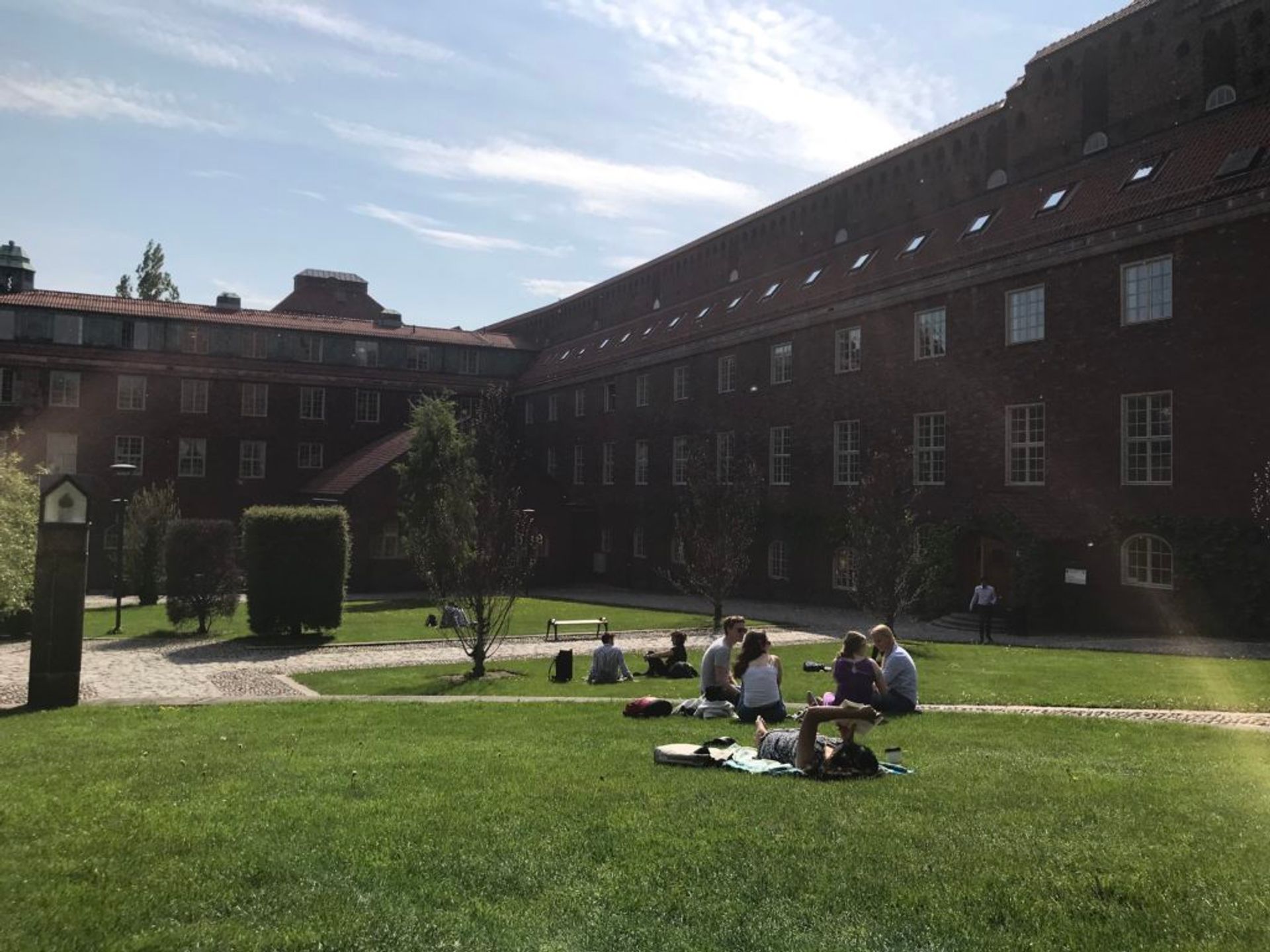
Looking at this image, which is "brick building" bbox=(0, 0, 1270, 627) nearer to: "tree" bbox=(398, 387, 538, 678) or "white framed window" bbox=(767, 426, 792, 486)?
"white framed window" bbox=(767, 426, 792, 486)

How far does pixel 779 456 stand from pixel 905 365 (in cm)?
685

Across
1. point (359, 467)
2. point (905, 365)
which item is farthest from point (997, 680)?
point (359, 467)

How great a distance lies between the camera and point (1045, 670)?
54.9ft

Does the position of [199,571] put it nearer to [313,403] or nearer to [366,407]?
[313,403]

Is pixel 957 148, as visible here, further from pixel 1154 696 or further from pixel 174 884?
pixel 174 884

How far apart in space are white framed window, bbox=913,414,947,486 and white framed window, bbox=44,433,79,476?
123 feet

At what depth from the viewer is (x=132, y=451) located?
4706 centimetres

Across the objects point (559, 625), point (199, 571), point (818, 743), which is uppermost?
point (199, 571)

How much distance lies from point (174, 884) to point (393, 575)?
3780 cm

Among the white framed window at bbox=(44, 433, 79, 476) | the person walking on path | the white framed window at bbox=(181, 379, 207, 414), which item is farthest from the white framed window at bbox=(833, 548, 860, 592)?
the white framed window at bbox=(44, 433, 79, 476)

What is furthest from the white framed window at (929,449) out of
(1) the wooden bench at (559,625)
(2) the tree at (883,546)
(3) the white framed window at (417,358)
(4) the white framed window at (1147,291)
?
(3) the white framed window at (417,358)

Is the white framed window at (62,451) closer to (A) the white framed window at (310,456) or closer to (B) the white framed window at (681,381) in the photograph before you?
(A) the white framed window at (310,456)

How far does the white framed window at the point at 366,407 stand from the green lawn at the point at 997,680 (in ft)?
113

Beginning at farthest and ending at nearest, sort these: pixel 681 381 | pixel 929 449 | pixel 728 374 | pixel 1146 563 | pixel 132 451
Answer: pixel 132 451
pixel 681 381
pixel 728 374
pixel 929 449
pixel 1146 563
